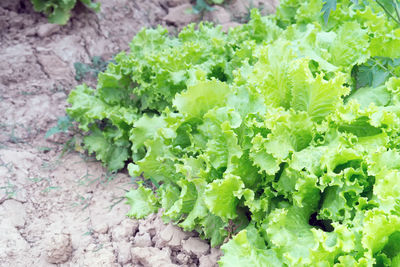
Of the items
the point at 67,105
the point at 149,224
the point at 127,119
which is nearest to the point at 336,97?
the point at 149,224

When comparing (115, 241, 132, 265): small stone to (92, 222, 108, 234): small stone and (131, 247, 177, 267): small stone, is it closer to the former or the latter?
(131, 247, 177, 267): small stone

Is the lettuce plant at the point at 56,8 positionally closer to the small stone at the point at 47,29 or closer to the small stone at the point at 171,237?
the small stone at the point at 47,29

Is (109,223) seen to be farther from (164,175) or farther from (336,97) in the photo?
(336,97)

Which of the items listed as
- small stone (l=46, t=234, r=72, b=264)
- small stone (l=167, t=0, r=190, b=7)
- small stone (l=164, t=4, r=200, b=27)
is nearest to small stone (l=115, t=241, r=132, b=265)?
small stone (l=46, t=234, r=72, b=264)

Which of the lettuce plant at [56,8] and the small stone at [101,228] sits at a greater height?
the lettuce plant at [56,8]

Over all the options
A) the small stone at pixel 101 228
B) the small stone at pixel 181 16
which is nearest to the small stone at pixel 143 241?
the small stone at pixel 101 228
